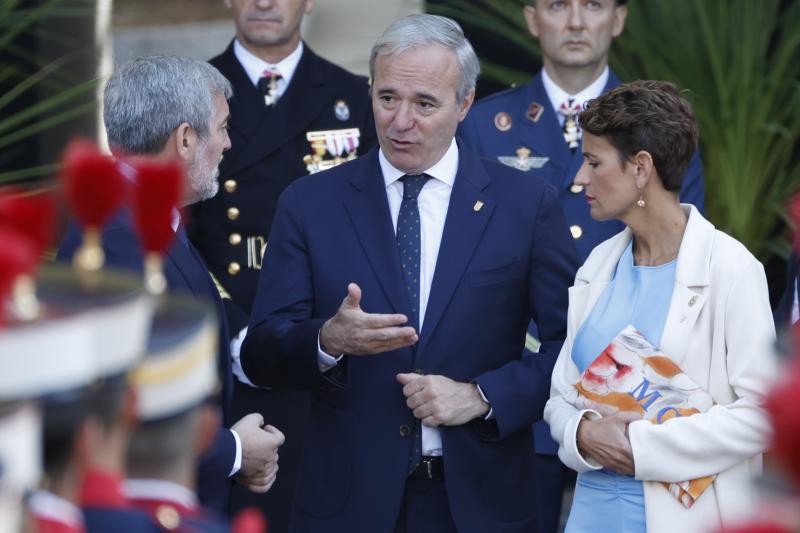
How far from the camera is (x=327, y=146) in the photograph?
180 inches

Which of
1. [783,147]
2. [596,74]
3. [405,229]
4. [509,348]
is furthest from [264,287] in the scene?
[783,147]

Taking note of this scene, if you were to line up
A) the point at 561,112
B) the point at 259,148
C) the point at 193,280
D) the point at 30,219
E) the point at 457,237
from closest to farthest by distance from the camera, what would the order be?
the point at 30,219, the point at 193,280, the point at 457,237, the point at 259,148, the point at 561,112

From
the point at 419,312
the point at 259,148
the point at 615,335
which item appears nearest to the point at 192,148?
the point at 419,312

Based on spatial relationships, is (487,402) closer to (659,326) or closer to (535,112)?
(659,326)

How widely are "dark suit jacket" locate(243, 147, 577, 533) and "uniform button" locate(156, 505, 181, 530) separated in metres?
1.47

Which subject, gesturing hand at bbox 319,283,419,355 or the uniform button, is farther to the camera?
gesturing hand at bbox 319,283,419,355

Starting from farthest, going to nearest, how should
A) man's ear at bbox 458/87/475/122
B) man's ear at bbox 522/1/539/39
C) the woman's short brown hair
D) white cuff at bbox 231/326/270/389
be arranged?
man's ear at bbox 522/1/539/39
white cuff at bbox 231/326/270/389
man's ear at bbox 458/87/475/122
the woman's short brown hair

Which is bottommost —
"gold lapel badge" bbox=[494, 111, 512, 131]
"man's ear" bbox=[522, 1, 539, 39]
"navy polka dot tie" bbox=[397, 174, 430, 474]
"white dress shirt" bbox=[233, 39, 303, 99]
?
"navy polka dot tie" bbox=[397, 174, 430, 474]

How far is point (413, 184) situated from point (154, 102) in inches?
25.7

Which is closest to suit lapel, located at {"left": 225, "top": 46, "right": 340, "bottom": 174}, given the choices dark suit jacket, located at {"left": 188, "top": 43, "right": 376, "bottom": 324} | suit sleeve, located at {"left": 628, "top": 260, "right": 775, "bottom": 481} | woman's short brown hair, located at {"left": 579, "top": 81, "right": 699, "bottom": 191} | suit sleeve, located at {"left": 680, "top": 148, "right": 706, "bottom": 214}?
dark suit jacket, located at {"left": 188, "top": 43, "right": 376, "bottom": 324}

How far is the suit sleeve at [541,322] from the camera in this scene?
350 centimetres

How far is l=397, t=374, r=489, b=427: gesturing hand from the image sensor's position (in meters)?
3.42

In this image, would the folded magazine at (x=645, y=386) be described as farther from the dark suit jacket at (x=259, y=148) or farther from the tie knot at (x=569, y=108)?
A: the tie knot at (x=569, y=108)

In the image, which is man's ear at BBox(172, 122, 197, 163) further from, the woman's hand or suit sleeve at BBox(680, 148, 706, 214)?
suit sleeve at BBox(680, 148, 706, 214)
